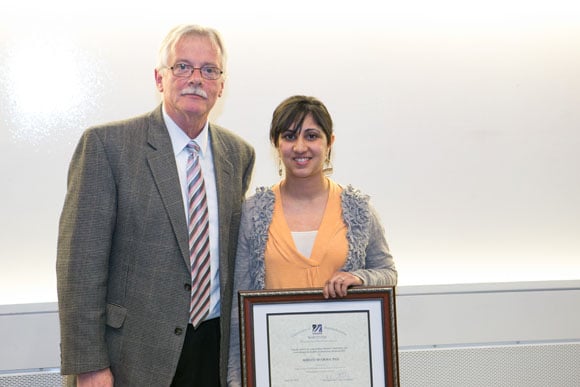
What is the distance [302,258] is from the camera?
2.10 meters

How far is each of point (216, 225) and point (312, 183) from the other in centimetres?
36

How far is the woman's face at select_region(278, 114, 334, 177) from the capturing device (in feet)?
7.10

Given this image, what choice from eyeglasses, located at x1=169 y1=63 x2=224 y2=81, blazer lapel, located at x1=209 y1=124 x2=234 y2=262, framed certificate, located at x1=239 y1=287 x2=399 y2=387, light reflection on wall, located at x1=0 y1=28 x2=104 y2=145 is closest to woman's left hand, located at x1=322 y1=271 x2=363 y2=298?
framed certificate, located at x1=239 y1=287 x2=399 y2=387

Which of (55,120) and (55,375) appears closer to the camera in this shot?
(55,375)

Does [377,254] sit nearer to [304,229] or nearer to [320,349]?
[304,229]

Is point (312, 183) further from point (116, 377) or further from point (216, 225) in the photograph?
point (116, 377)

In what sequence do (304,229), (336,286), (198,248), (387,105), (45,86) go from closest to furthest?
(336,286)
(198,248)
(304,229)
(45,86)
(387,105)

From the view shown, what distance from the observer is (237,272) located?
7.09 ft

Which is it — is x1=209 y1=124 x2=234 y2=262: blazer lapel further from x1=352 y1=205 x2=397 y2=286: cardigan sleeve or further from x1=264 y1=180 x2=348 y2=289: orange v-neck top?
x1=352 y1=205 x2=397 y2=286: cardigan sleeve

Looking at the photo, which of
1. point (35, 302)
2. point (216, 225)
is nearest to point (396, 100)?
point (216, 225)

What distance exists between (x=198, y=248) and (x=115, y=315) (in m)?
0.32

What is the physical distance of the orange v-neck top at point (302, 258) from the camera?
6.88 feet

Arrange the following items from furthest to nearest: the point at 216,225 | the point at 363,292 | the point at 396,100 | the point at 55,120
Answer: the point at 396,100 → the point at 55,120 → the point at 216,225 → the point at 363,292

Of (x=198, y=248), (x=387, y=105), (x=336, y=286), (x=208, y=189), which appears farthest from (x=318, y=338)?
(x=387, y=105)
